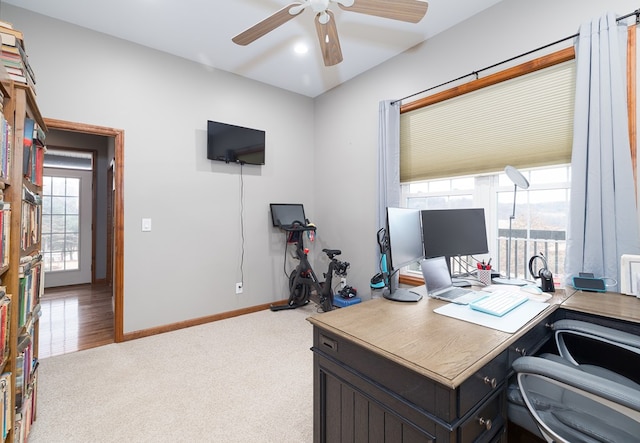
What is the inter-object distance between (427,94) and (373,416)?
286cm

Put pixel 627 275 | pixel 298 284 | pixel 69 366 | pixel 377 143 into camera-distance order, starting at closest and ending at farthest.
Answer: pixel 627 275, pixel 69 366, pixel 377 143, pixel 298 284

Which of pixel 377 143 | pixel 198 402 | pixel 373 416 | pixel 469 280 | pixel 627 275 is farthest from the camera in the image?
pixel 377 143

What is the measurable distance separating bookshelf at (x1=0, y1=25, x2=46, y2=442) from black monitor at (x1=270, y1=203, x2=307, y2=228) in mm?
2455

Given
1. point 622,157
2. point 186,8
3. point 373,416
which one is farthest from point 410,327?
point 186,8

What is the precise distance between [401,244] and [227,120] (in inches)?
112

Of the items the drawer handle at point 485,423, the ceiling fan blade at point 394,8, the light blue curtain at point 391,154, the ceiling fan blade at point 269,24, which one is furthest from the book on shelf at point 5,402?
the light blue curtain at point 391,154

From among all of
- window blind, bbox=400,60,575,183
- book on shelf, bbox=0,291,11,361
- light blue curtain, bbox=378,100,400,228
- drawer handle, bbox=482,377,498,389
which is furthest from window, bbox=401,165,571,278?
book on shelf, bbox=0,291,11,361

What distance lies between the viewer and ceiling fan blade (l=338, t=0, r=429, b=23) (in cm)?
187

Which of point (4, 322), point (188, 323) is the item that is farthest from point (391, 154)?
point (4, 322)

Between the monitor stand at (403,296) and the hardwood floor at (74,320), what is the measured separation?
9.39ft

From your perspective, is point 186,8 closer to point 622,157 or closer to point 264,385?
point 264,385

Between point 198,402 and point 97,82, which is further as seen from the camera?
point 97,82

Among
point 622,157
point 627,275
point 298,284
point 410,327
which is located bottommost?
point 298,284

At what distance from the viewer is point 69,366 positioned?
245cm
